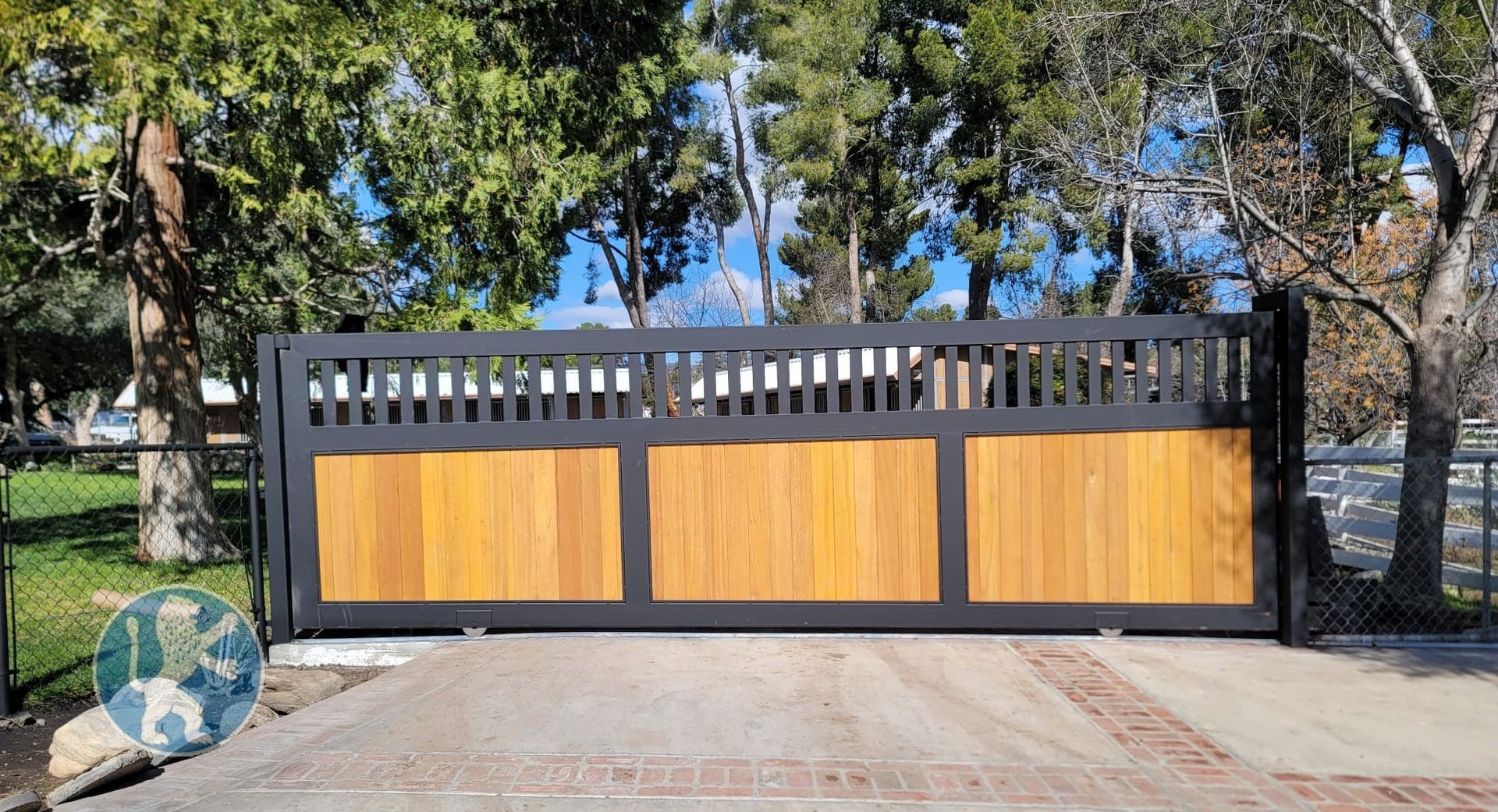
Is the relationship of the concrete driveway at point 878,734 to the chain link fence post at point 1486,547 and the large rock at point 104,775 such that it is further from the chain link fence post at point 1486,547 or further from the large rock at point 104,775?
the chain link fence post at point 1486,547

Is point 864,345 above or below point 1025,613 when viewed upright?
above

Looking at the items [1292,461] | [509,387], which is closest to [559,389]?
[509,387]

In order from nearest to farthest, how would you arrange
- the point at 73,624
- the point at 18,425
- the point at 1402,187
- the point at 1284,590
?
the point at 1284,590, the point at 73,624, the point at 1402,187, the point at 18,425

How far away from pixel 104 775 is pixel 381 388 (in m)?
2.62

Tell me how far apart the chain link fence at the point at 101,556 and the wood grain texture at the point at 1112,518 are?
15.4ft

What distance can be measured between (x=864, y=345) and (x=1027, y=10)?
54.7ft

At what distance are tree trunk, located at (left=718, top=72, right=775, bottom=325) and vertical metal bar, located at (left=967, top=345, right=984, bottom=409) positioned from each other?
19.7 metres

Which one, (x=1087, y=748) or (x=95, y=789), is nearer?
(x=95, y=789)

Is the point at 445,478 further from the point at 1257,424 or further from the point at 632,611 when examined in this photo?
the point at 1257,424

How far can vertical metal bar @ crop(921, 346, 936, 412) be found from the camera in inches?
228

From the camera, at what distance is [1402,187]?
415 inches

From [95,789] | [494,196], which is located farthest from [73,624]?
[494,196]

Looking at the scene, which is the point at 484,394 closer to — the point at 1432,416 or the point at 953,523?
the point at 953,523

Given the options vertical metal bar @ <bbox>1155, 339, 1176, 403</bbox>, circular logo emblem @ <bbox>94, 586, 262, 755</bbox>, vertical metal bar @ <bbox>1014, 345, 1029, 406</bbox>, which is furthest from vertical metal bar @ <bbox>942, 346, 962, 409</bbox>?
circular logo emblem @ <bbox>94, 586, 262, 755</bbox>
